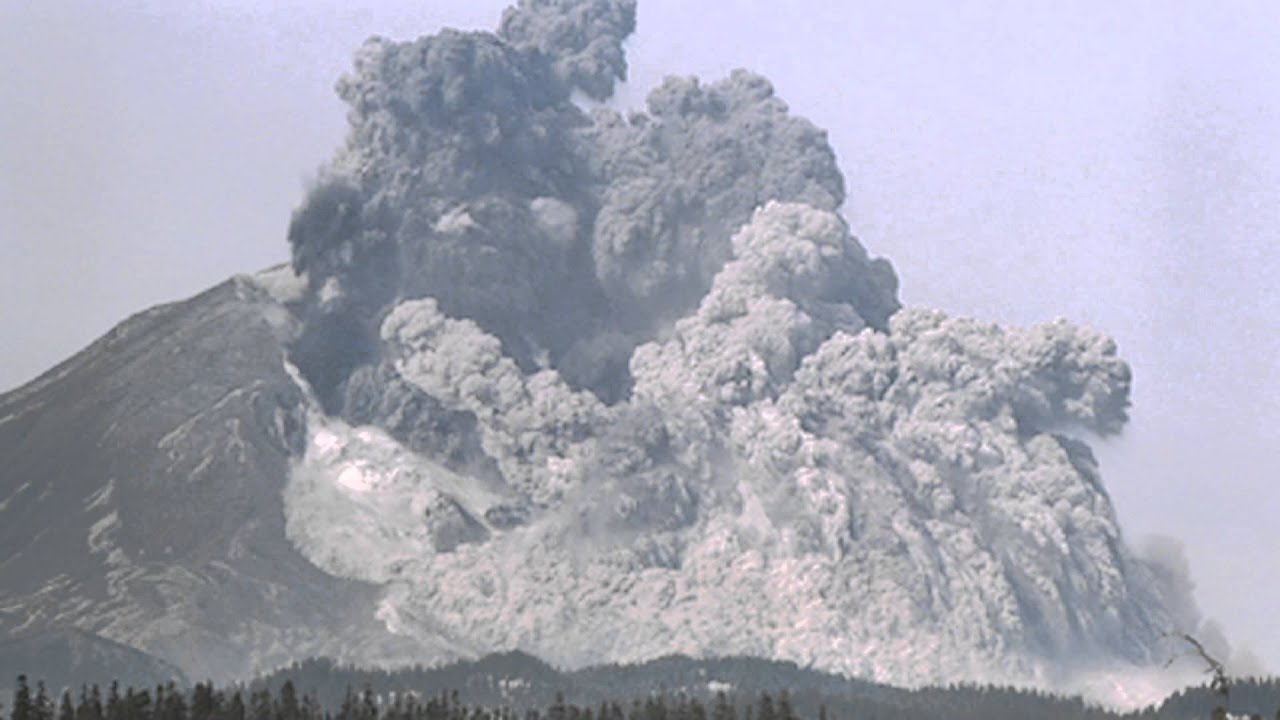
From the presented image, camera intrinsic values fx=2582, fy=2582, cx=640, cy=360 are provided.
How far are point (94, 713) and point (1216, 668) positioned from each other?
353 feet

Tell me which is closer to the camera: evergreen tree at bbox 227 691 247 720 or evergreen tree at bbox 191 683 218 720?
evergreen tree at bbox 191 683 218 720

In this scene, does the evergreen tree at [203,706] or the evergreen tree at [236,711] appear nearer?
Result: the evergreen tree at [203,706]

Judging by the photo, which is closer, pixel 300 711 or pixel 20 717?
pixel 20 717

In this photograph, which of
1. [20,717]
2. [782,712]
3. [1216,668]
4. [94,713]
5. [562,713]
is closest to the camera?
[1216,668]

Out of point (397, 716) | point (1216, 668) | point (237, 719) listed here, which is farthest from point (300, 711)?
point (1216, 668)

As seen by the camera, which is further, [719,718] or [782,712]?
[719,718]

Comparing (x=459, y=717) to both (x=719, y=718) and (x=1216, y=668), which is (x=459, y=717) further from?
(x=1216, y=668)

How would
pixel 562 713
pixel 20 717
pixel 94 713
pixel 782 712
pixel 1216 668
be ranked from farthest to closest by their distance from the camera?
pixel 562 713 < pixel 782 712 < pixel 94 713 < pixel 20 717 < pixel 1216 668

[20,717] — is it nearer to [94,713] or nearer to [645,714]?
[94,713]

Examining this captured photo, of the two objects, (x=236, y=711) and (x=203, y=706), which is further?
(x=236, y=711)

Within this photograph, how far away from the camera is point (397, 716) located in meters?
187

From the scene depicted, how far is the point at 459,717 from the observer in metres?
195

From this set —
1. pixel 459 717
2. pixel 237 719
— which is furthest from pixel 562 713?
pixel 237 719

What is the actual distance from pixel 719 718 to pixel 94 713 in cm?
5111
